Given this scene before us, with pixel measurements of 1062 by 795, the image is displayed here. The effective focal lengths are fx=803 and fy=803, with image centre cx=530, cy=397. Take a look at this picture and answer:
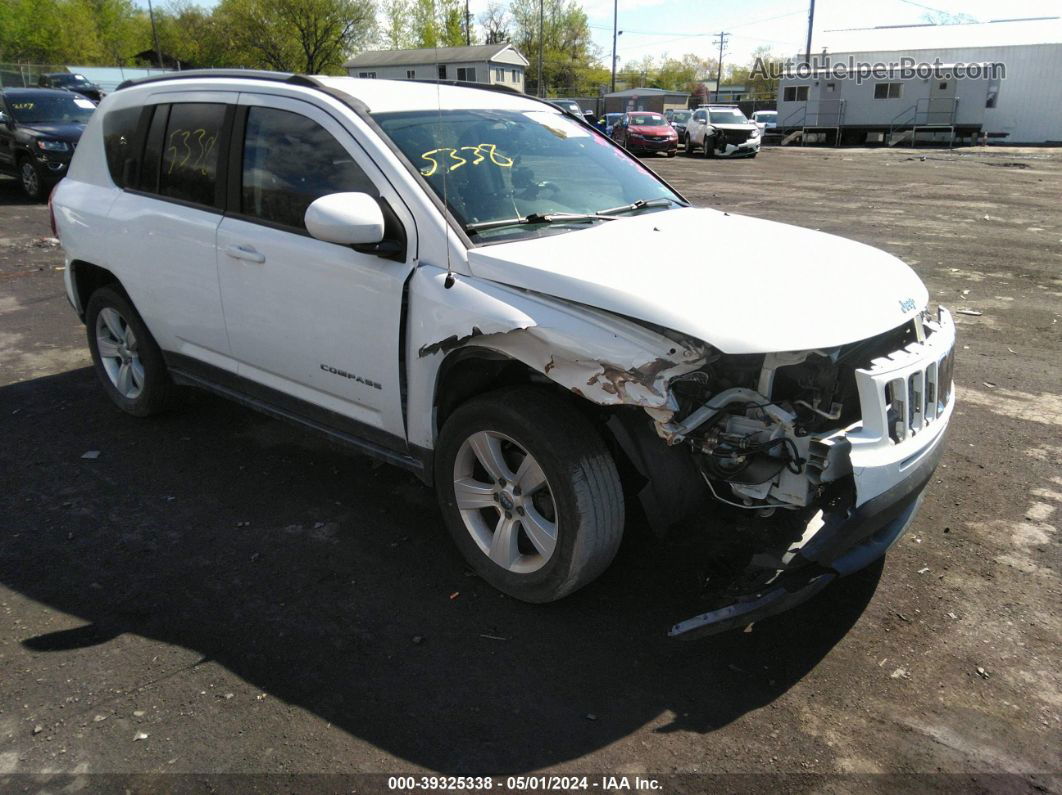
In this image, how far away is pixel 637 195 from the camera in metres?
4.12

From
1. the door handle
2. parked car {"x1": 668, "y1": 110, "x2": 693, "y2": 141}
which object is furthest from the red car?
the door handle

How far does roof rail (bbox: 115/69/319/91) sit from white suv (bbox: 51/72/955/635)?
0.07 ft

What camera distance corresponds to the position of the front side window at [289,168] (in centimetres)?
353

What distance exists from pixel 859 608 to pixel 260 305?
119 inches

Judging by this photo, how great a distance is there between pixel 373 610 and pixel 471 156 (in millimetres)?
2022

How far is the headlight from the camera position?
13859mm

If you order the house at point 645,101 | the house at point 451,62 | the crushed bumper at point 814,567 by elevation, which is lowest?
the crushed bumper at point 814,567

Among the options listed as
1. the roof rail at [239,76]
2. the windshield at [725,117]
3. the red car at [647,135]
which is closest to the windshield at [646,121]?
the red car at [647,135]

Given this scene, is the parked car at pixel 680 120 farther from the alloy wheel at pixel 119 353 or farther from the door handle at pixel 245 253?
the door handle at pixel 245 253

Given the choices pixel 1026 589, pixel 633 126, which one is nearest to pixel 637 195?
pixel 1026 589

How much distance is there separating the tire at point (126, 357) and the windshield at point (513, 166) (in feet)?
7.55

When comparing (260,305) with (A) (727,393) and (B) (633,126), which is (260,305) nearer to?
(A) (727,393)

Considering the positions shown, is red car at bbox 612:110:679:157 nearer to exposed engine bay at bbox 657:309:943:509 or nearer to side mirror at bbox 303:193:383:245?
side mirror at bbox 303:193:383:245

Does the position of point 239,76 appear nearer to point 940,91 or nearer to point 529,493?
point 529,493
